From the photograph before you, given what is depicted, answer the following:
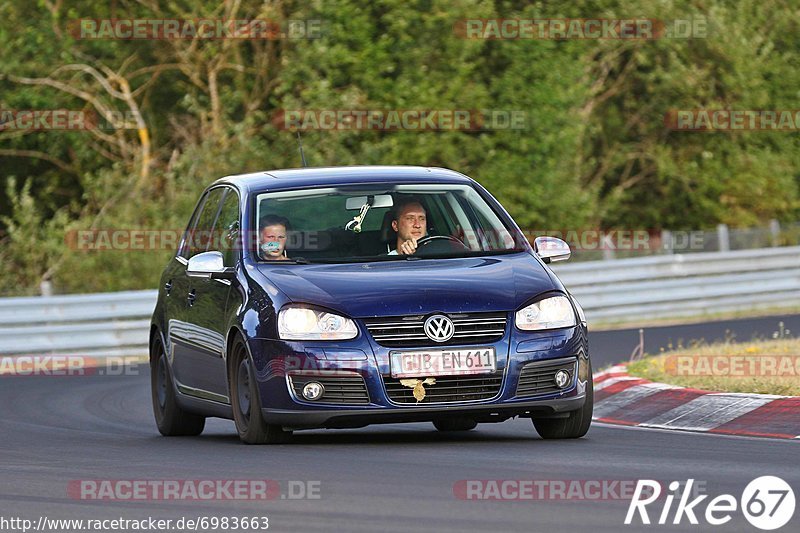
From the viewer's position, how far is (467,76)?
30469 mm

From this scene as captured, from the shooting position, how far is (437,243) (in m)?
11.1

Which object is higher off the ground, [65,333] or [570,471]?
[570,471]

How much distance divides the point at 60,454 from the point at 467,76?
811 inches

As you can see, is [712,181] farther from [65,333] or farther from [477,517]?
[477,517]

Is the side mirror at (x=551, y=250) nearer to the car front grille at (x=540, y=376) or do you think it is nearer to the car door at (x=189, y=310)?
the car front grille at (x=540, y=376)

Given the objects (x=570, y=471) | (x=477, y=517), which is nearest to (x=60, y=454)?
(x=570, y=471)

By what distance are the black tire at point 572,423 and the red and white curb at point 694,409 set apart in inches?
37.5

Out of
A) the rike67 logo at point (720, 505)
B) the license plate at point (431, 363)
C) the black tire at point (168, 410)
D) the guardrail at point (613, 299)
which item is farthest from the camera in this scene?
the guardrail at point (613, 299)

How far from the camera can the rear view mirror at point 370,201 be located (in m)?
11.2

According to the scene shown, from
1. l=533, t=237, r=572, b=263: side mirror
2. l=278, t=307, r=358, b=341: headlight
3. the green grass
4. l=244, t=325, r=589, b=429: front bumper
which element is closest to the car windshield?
l=533, t=237, r=572, b=263: side mirror

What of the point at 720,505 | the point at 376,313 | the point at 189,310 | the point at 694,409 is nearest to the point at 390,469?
the point at 376,313

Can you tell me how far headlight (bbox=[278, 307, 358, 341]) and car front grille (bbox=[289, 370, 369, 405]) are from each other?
19 centimetres

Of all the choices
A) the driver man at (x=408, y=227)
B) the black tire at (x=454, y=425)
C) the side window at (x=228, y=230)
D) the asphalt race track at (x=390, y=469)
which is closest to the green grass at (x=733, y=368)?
the asphalt race track at (x=390, y=469)

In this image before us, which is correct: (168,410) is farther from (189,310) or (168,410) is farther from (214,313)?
(214,313)
